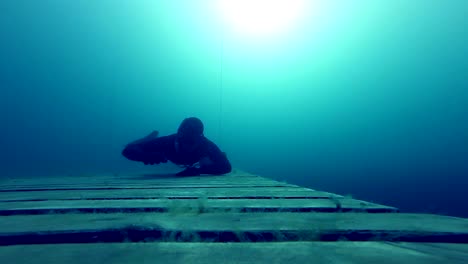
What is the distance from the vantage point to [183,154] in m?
5.66

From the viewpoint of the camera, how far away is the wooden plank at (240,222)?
4.05 feet

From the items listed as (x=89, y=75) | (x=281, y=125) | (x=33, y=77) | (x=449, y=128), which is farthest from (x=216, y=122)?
(x=449, y=128)

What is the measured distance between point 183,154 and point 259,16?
33876 millimetres

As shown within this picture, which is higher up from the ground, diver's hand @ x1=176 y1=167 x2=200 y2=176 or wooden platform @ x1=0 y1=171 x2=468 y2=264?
wooden platform @ x1=0 y1=171 x2=468 y2=264

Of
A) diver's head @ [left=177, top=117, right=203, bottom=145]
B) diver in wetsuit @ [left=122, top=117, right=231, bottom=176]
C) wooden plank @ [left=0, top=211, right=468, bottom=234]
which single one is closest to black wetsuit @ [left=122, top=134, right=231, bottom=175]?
diver in wetsuit @ [left=122, top=117, right=231, bottom=176]

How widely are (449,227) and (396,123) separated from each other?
→ 79695mm

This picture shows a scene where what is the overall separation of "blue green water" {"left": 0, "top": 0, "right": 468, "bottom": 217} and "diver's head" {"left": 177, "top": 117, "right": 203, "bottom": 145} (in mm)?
31053

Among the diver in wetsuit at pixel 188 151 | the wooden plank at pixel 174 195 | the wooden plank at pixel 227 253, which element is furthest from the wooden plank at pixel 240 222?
the diver in wetsuit at pixel 188 151

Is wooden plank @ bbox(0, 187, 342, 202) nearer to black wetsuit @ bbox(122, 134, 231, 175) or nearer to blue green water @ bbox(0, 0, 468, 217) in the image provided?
black wetsuit @ bbox(122, 134, 231, 175)

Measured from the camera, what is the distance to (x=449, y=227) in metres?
1.27

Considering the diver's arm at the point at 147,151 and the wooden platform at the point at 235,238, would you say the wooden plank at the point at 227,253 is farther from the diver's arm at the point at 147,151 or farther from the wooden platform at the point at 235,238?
the diver's arm at the point at 147,151

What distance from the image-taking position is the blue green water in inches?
1695

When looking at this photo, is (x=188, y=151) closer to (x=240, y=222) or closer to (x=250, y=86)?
(x=240, y=222)

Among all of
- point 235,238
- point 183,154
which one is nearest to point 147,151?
point 183,154
